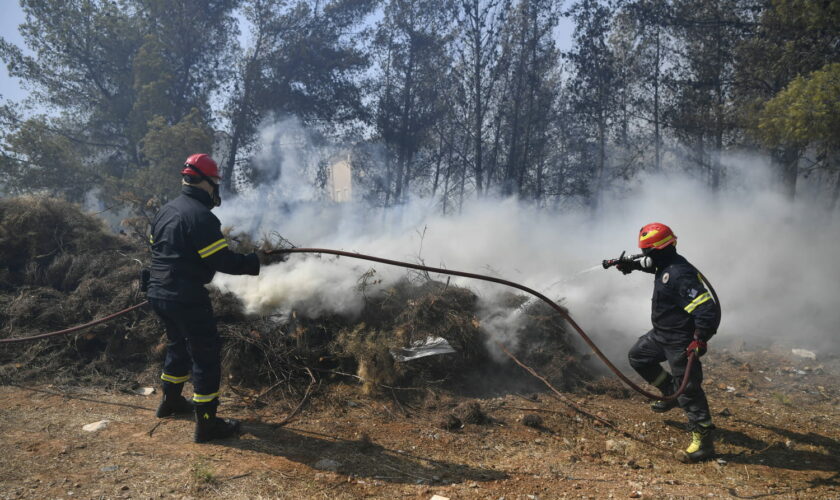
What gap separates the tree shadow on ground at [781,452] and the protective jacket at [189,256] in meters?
4.20

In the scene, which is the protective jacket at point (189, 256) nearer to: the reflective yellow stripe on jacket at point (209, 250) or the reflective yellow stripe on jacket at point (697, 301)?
the reflective yellow stripe on jacket at point (209, 250)

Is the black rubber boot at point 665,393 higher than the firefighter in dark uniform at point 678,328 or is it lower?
lower

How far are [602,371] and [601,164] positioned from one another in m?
14.2

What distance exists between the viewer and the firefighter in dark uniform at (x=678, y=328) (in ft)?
12.5

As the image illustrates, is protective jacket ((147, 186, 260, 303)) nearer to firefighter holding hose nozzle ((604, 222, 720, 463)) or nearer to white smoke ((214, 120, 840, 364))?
white smoke ((214, 120, 840, 364))

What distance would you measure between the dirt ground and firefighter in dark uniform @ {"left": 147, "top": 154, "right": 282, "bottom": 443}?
33 centimetres

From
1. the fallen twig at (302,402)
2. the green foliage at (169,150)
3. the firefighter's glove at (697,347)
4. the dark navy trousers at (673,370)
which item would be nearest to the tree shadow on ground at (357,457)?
the fallen twig at (302,402)

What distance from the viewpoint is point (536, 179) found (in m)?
19.2

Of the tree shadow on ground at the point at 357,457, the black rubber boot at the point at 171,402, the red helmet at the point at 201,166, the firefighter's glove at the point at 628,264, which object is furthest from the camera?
the firefighter's glove at the point at 628,264

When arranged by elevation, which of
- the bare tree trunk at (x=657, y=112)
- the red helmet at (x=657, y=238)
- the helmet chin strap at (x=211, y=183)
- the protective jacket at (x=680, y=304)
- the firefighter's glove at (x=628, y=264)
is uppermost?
the bare tree trunk at (x=657, y=112)

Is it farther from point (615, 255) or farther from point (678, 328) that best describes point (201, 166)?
point (615, 255)

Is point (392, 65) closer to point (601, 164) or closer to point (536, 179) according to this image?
point (536, 179)

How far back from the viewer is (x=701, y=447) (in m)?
3.79

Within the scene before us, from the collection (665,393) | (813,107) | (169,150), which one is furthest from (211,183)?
(169,150)
